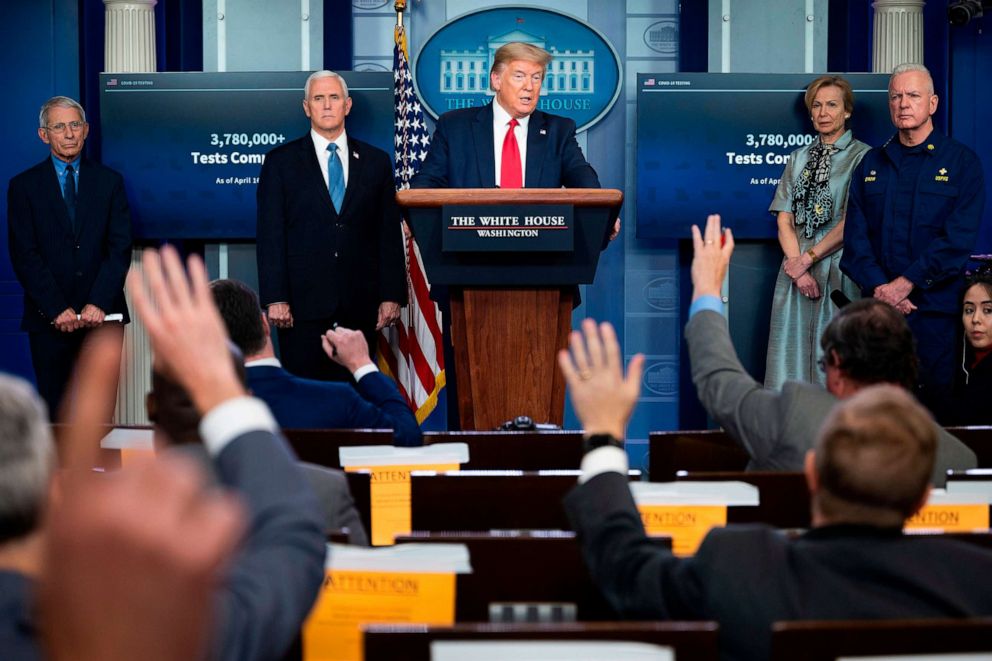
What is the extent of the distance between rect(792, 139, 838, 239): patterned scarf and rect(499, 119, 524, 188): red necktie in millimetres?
1893

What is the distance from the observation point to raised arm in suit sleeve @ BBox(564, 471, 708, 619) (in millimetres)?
1666

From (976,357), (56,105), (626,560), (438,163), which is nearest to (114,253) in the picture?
(56,105)

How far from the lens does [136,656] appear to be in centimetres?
61

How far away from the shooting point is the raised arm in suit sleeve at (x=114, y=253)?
6293 millimetres

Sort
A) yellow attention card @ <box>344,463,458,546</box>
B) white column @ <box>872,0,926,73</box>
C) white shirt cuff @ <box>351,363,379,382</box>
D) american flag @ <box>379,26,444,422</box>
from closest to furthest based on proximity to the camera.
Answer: yellow attention card @ <box>344,463,458,546</box>, white shirt cuff @ <box>351,363,379,382</box>, american flag @ <box>379,26,444,422</box>, white column @ <box>872,0,926,73</box>

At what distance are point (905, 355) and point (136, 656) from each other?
7.69 feet

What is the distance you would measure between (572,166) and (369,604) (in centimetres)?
357

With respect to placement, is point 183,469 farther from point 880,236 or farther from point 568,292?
point 880,236

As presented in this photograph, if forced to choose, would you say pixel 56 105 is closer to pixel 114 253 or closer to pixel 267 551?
pixel 114 253

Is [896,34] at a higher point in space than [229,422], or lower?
higher

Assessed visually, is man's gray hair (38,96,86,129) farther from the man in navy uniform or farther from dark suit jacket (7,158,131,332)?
the man in navy uniform

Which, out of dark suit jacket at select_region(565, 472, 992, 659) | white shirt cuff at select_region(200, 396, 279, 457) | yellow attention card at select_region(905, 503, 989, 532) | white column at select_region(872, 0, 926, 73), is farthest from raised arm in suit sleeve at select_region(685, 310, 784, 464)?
white column at select_region(872, 0, 926, 73)

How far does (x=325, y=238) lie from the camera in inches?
233

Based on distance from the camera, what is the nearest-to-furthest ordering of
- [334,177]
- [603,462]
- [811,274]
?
[603,462]
[334,177]
[811,274]
